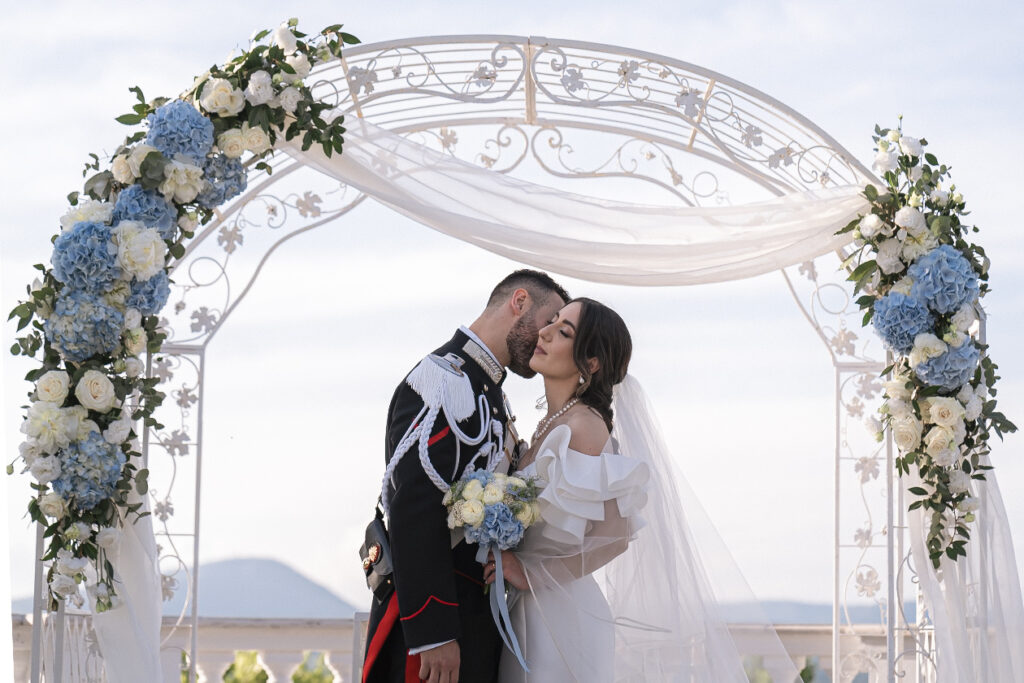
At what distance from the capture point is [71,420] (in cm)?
356

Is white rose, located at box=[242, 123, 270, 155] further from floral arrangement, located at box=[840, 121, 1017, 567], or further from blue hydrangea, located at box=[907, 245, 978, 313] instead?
blue hydrangea, located at box=[907, 245, 978, 313]

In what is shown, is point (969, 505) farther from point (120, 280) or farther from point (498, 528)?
point (120, 280)

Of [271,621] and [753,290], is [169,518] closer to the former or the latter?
[271,621]

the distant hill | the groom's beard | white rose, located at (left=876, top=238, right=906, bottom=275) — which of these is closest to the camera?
the groom's beard

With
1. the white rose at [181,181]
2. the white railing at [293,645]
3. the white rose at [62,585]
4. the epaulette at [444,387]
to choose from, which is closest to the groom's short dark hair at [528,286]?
the epaulette at [444,387]

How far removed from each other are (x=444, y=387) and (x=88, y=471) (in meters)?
1.17

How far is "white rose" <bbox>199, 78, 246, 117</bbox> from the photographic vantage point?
3779 millimetres

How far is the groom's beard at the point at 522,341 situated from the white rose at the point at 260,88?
1.15 metres

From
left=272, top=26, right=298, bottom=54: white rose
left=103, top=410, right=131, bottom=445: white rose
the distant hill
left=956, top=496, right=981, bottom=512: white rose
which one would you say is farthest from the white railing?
the distant hill

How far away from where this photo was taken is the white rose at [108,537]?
3566 mm

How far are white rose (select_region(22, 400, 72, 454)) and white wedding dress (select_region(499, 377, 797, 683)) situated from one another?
1.45 metres

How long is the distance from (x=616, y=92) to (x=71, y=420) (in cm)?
247

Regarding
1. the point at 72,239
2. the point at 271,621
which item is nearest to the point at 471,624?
the point at 72,239

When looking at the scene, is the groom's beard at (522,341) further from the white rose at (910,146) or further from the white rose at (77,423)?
the white rose at (910,146)
